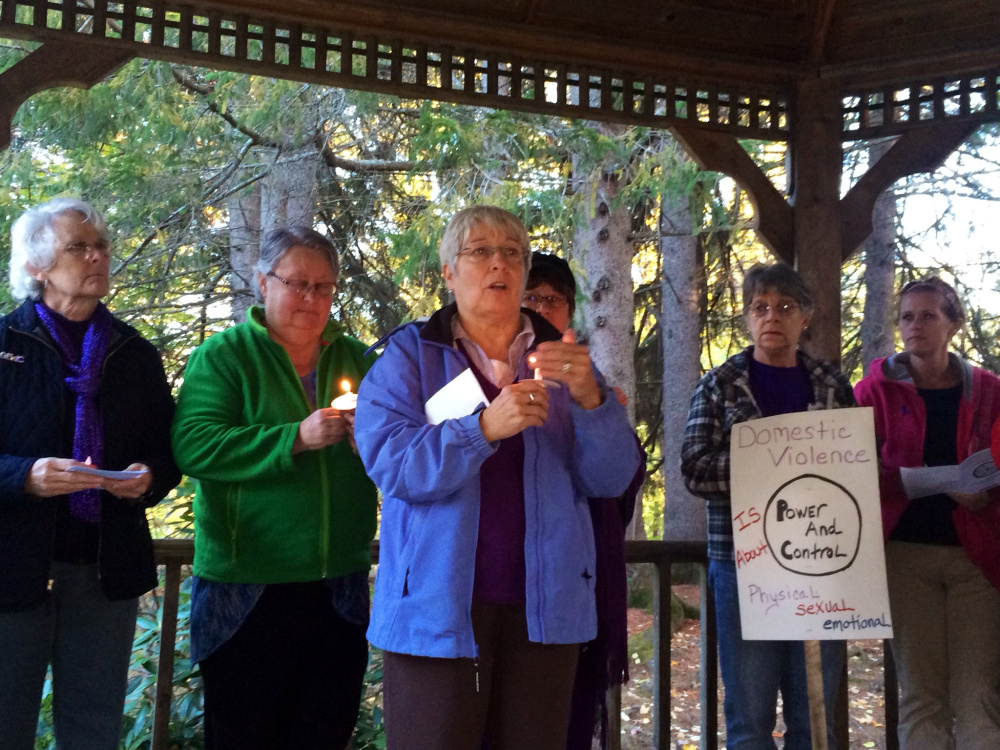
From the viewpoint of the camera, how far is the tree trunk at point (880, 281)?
7602 mm

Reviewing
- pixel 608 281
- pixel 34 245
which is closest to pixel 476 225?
pixel 34 245

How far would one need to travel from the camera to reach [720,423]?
2.72 meters

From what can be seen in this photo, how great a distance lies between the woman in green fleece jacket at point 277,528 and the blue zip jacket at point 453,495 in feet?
0.94

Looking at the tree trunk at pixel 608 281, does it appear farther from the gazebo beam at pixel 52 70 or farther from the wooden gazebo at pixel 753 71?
the gazebo beam at pixel 52 70

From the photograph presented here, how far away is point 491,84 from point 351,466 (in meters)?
1.57

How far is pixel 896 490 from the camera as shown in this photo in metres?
2.79

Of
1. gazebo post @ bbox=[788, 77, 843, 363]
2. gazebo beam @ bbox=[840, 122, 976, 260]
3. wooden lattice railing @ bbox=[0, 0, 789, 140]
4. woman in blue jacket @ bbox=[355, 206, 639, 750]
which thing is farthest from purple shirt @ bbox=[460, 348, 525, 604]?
gazebo beam @ bbox=[840, 122, 976, 260]

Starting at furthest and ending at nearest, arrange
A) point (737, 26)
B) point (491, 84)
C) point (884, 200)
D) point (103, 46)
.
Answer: point (884, 200) → point (737, 26) → point (491, 84) → point (103, 46)

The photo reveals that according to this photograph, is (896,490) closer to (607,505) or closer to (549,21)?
(607,505)

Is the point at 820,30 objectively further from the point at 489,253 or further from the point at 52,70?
the point at 52,70

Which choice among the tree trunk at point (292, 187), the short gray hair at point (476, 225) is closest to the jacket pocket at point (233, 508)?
the short gray hair at point (476, 225)

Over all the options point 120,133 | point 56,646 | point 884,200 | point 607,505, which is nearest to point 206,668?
point 56,646

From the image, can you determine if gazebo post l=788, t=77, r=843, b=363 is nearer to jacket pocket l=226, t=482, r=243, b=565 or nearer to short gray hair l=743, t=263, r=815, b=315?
short gray hair l=743, t=263, r=815, b=315

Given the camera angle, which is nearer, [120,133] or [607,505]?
[607,505]
